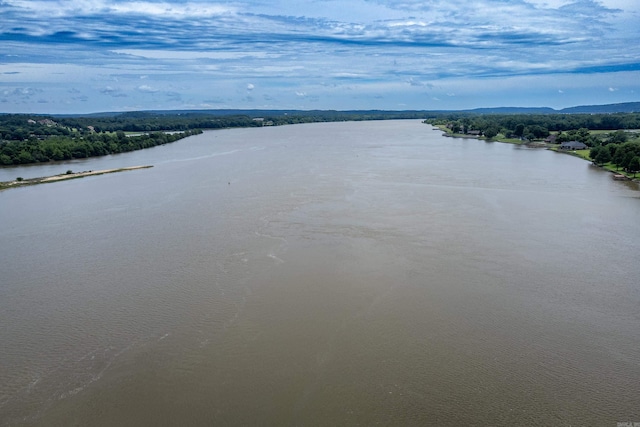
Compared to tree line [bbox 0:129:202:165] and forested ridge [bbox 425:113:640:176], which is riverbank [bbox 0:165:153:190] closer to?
tree line [bbox 0:129:202:165]

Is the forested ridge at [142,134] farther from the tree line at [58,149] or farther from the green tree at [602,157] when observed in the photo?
the green tree at [602,157]

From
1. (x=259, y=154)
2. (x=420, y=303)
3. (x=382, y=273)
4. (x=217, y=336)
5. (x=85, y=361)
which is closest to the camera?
(x=85, y=361)

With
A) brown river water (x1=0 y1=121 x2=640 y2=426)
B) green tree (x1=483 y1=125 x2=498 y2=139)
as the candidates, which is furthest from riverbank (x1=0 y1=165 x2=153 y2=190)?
green tree (x1=483 y1=125 x2=498 y2=139)

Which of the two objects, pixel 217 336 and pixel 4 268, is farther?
pixel 4 268

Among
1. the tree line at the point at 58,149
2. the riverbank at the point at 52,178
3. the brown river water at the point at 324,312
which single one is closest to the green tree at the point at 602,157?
the brown river water at the point at 324,312

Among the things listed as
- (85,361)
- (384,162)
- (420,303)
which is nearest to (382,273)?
(420,303)

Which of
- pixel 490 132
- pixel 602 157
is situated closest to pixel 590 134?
pixel 490 132

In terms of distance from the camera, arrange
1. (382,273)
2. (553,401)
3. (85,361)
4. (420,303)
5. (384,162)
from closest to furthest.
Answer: (553,401) < (85,361) < (420,303) < (382,273) < (384,162)

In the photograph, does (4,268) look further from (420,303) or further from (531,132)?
(531,132)

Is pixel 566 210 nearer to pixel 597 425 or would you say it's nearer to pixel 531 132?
pixel 597 425
